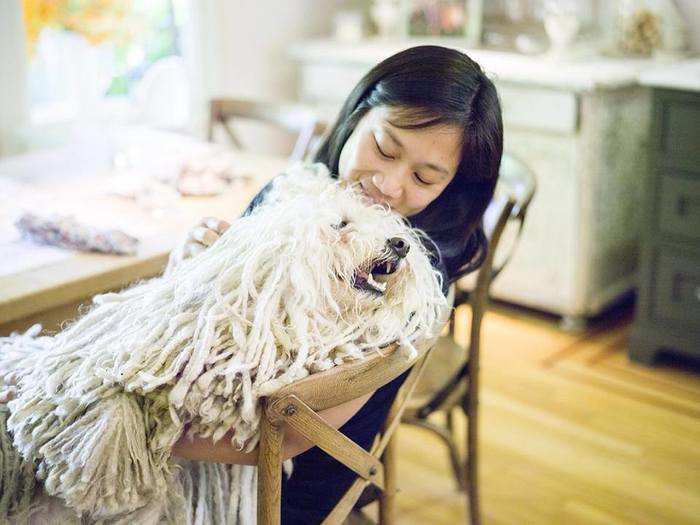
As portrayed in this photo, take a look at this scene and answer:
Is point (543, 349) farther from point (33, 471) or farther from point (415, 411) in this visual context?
point (33, 471)

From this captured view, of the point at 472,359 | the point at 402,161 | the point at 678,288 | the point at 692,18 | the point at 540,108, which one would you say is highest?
the point at 692,18

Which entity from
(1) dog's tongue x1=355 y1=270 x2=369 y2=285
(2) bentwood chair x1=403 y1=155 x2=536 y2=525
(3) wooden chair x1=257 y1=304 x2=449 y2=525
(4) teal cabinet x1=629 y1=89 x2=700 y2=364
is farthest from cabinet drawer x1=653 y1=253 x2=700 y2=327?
(1) dog's tongue x1=355 y1=270 x2=369 y2=285

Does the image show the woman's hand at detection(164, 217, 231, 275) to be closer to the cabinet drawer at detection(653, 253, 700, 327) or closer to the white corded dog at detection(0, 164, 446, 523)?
the white corded dog at detection(0, 164, 446, 523)

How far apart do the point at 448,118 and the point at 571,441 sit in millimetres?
1376

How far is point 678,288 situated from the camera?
254cm

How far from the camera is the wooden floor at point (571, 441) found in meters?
2.02

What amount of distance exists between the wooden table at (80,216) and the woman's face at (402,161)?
45 centimetres

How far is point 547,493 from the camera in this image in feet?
6.79

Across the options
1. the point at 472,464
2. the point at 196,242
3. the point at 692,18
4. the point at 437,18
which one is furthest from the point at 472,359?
the point at 437,18

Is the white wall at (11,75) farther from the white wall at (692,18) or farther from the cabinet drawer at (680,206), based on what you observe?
the white wall at (692,18)

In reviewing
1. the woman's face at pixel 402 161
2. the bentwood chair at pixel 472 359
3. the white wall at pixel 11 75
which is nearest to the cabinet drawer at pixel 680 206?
the bentwood chair at pixel 472 359

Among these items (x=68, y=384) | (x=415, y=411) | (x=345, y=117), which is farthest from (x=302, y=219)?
(x=415, y=411)

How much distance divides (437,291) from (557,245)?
1880 millimetres

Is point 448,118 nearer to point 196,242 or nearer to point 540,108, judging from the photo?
point 196,242
